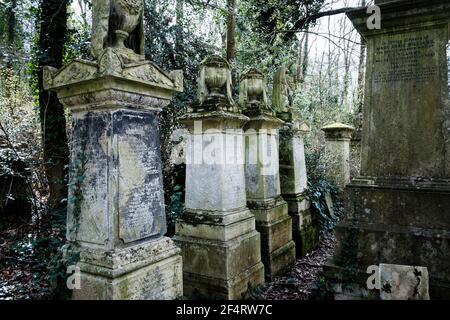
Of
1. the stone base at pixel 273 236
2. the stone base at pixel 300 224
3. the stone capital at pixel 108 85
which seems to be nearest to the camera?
the stone capital at pixel 108 85

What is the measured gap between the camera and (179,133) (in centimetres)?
688

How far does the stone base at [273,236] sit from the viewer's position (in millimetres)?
4824

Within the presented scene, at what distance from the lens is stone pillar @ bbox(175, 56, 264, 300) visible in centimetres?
396

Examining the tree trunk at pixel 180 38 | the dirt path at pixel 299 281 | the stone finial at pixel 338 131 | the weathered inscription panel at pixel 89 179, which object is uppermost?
the tree trunk at pixel 180 38

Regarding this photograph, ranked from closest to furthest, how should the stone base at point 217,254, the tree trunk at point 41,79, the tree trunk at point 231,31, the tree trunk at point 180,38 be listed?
the stone base at point 217,254
the tree trunk at point 41,79
the tree trunk at point 180,38
the tree trunk at point 231,31

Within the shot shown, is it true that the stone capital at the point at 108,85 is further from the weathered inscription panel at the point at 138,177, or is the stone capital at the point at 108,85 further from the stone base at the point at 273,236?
the stone base at the point at 273,236

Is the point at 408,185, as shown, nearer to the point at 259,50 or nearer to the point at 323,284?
the point at 323,284

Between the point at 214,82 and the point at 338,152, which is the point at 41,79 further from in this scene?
the point at 338,152

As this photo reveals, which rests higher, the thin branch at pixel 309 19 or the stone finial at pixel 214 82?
the thin branch at pixel 309 19

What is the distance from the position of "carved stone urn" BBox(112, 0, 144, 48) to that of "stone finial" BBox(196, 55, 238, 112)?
5.00 ft

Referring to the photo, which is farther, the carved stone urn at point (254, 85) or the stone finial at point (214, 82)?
the carved stone urn at point (254, 85)

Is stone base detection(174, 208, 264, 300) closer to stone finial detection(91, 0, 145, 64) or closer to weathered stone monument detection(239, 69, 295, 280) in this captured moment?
weathered stone monument detection(239, 69, 295, 280)

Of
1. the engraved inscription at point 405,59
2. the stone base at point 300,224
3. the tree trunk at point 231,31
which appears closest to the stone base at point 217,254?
the stone base at point 300,224

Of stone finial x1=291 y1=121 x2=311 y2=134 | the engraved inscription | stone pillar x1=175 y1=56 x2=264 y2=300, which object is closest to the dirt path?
stone pillar x1=175 y1=56 x2=264 y2=300
